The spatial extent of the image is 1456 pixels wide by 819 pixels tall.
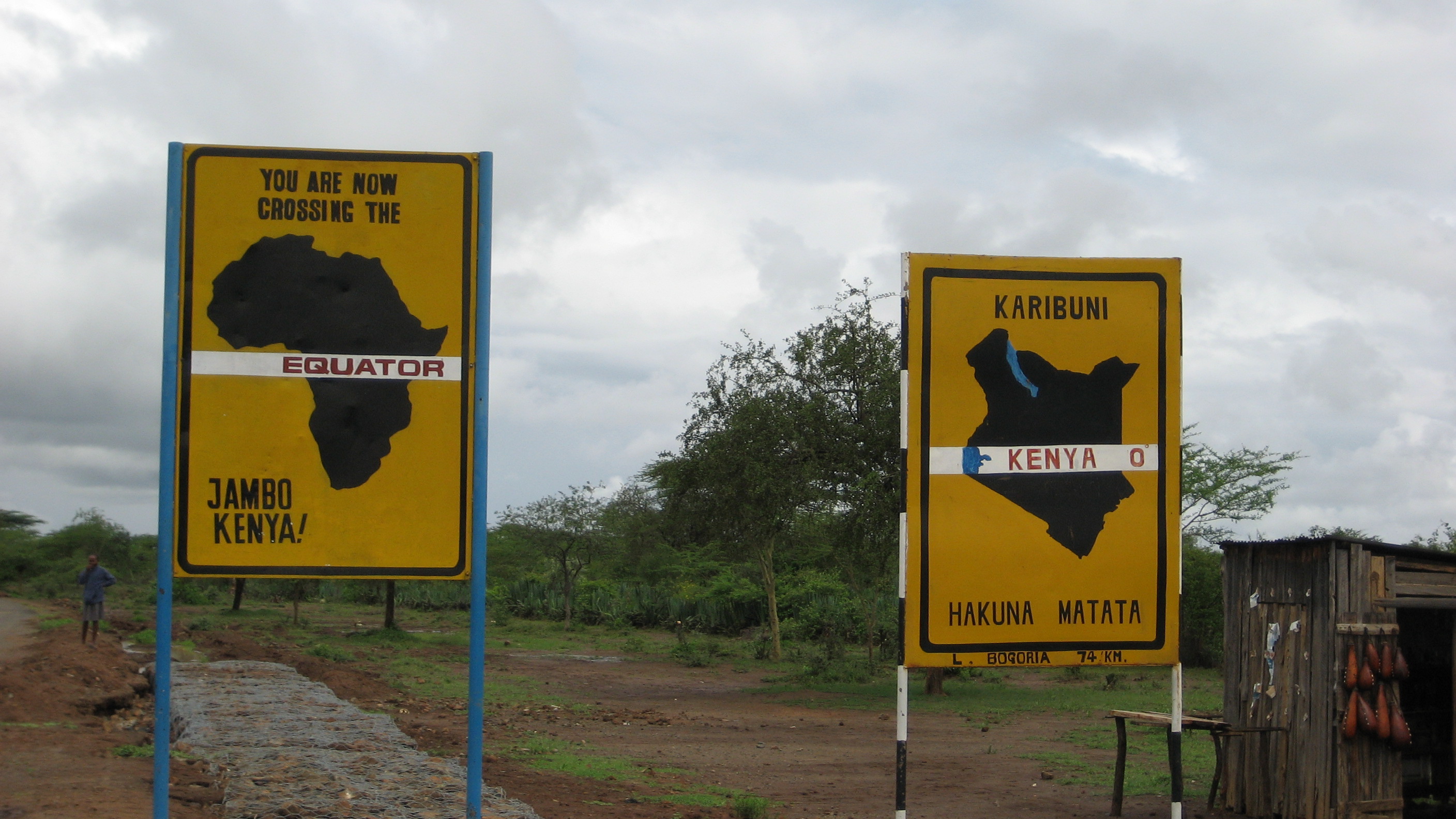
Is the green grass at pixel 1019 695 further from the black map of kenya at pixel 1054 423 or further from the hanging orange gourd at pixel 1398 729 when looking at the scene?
the black map of kenya at pixel 1054 423

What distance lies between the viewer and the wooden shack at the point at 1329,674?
882 cm

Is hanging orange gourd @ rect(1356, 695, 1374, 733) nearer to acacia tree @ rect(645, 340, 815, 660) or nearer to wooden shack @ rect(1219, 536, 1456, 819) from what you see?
wooden shack @ rect(1219, 536, 1456, 819)

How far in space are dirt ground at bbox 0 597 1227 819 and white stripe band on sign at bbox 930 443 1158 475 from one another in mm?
4445

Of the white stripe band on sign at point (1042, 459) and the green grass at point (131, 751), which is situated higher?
the white stripe band on sign at point (1042, 459)

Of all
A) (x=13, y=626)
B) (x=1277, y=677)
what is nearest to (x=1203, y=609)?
(x=1277, y=677)

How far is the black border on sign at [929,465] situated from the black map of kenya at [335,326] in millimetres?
1874

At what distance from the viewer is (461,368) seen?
4.14 metres

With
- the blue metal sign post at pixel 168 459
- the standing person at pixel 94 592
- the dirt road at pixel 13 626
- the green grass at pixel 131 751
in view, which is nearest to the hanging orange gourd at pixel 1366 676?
the blue metal sign post at pixel 168 459

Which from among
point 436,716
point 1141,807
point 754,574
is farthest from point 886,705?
point 754,574

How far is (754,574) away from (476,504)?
34759mm

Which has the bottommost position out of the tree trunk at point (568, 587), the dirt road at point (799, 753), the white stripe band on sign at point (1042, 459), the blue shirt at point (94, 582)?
the tree trunk at point (568, 587)

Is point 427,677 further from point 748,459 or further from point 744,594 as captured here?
point 744,594

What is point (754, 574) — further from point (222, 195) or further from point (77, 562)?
point (222, 195)

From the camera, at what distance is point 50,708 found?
40.1 ft
